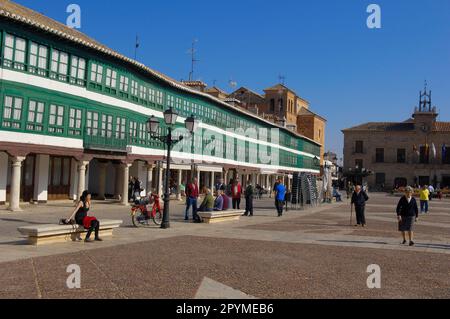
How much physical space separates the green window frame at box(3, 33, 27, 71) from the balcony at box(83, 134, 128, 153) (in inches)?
200

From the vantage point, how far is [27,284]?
718cm

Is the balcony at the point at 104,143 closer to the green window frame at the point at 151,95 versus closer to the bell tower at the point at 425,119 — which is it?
the green window frame at the point at 151,95

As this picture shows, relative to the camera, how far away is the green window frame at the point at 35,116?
2148 centimetres

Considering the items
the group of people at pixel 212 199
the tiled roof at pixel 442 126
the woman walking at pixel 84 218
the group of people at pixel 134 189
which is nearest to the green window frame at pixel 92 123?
the group of people at pixel 134 189

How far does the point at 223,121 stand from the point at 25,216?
2718cm

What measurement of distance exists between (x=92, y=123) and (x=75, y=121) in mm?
1312

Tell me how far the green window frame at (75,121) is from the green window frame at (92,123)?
0.55 meters

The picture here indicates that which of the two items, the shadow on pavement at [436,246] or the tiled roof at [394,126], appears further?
the tiled roof at [394,126]

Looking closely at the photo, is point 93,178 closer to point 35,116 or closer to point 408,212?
point 35,116

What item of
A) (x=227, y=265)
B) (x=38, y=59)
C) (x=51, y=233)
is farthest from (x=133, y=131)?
(x=227, y=265)
